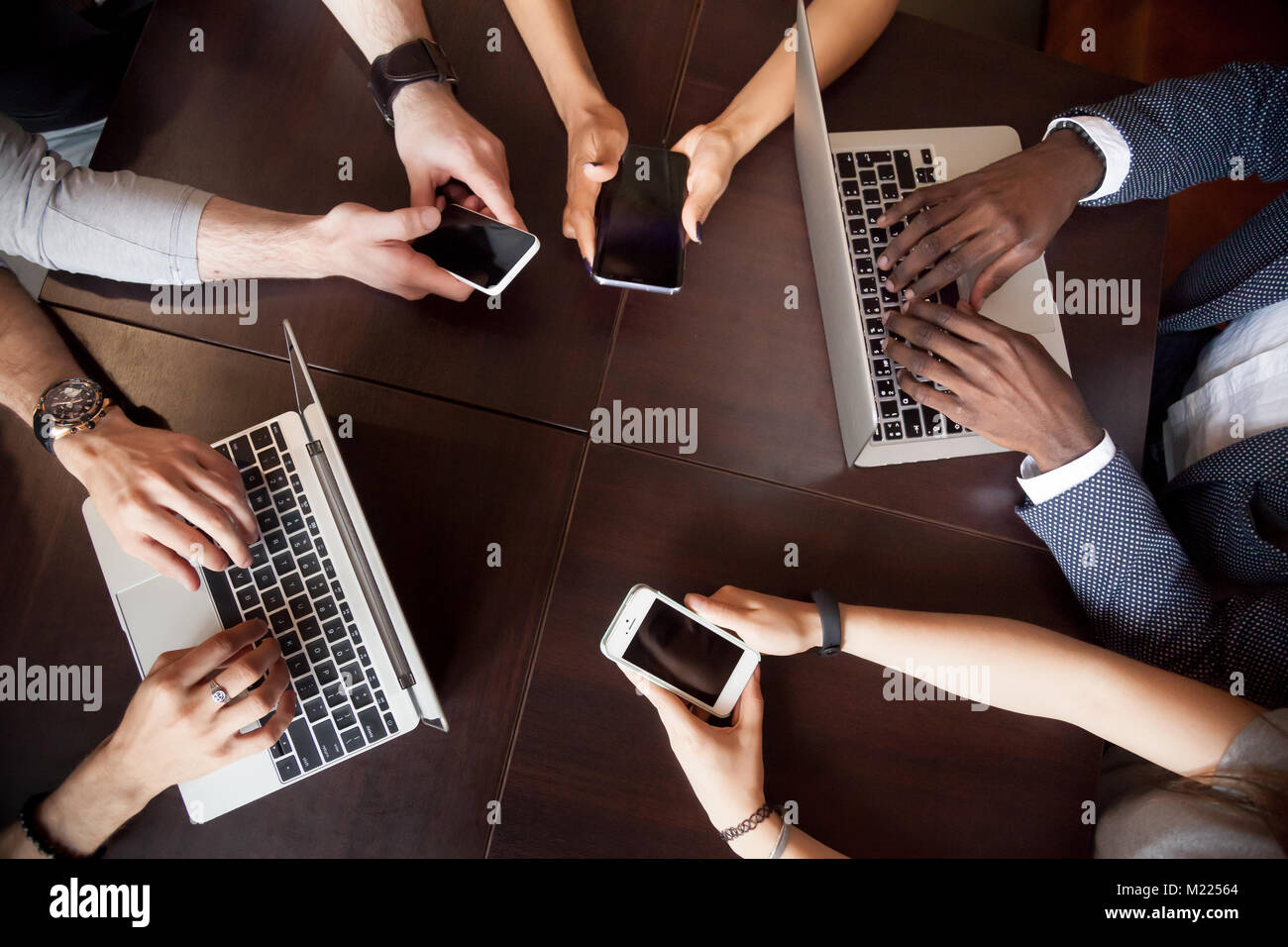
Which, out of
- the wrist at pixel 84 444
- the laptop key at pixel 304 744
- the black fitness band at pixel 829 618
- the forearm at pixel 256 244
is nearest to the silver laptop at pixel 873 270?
the black fitness band at pixel 829 618

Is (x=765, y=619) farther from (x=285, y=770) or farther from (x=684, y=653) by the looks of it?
(x=285, y=770)

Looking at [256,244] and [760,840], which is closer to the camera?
[760,840]

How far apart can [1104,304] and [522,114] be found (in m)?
0.97

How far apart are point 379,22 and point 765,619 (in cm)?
103

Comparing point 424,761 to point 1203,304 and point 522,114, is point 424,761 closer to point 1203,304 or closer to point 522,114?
point 522,114

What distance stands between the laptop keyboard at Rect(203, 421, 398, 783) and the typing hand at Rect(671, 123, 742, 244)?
65 centimetres

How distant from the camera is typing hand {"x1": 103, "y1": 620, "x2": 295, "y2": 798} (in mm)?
862

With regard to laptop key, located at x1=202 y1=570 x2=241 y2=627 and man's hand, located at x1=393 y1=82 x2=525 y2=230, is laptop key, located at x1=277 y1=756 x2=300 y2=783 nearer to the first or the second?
laptop key, located at x1=202 y1=570 x2=241 y2=627

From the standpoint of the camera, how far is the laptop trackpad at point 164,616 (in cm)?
94

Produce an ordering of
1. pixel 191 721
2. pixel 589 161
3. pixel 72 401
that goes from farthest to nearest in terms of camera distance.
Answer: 1. pixel 589 161
2. pixel 72 401
3. pixel 191 721

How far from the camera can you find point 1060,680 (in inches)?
36.8

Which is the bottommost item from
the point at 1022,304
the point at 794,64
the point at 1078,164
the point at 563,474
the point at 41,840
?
the point at 41,840

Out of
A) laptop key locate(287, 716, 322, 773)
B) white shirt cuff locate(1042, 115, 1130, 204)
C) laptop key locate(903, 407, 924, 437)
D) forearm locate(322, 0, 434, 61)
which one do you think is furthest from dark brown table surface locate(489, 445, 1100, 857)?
forearm locate(322, 0, 434, 61)

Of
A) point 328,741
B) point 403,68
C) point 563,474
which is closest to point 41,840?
point 328,741
